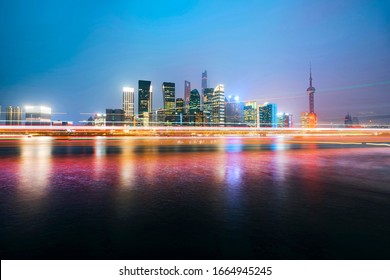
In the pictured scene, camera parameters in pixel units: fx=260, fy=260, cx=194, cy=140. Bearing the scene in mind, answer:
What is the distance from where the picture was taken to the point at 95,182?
303 inches

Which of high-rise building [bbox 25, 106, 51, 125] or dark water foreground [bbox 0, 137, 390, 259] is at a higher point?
high-rise building [bbox 25, 106, 51, 125]

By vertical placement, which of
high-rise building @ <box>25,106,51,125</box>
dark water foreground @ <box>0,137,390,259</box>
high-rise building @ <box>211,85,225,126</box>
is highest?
high-rise building @ <box>211,85,225,126</box>

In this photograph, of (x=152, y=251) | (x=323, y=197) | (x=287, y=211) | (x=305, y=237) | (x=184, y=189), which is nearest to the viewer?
(x=152, y=251)

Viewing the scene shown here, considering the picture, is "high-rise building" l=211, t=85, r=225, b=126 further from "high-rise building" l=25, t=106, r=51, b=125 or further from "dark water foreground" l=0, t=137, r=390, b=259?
"dark water foreground" l=0, t=137, r=390, b=259

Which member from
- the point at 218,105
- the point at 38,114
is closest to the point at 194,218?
the point at 38,114

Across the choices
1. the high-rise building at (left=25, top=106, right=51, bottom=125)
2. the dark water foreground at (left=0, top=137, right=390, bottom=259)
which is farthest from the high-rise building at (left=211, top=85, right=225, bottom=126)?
the dark water foreground at (left=0, top=137, right=390, bottom=259)

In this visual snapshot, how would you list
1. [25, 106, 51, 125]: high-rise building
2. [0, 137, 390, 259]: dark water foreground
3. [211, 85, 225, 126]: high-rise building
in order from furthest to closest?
[211, 85, 225, 126]: high-rise building < [25, 106, 51, 125]: high-rise building < [0, 137, 390, 259]: dark water foreground

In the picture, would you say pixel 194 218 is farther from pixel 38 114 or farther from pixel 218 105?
pixel 218 105

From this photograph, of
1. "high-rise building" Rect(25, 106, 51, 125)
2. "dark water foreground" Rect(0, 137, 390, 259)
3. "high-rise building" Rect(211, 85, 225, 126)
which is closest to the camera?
"dark water foreground" Rect(0, 137, 390, 259)

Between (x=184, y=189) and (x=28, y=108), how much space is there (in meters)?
70.2

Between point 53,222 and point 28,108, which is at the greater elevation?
point 28,108
